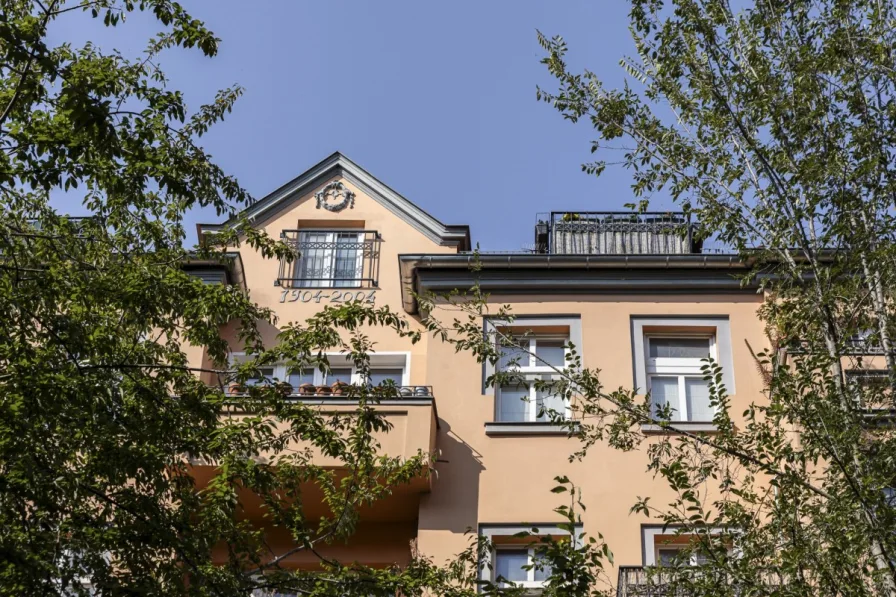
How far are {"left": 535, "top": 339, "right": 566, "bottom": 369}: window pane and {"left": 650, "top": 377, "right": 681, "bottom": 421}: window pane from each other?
1388 millimetres

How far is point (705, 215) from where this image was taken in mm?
13266

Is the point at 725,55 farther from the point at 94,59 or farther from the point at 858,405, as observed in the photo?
the point at 94,59

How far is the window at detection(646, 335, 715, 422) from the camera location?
18594 millimetres

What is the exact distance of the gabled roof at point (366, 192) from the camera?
2144 cm

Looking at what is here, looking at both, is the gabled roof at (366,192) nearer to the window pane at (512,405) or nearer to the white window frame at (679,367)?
the window pane at (512,405)

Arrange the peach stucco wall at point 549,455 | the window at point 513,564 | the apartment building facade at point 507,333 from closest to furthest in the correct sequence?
the window at point 513,564, the peach stucco wall at point 549,455, the apartment building facade at point 507,333

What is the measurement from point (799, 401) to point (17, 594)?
6.86 m

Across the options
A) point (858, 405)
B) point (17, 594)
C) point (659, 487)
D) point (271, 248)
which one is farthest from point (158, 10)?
point (659, 487)

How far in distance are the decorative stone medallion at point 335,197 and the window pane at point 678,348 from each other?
5873mm

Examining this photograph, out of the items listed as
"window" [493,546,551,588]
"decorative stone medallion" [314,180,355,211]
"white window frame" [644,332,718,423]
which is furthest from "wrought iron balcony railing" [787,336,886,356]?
"decorative stone medallion" [314,180,355,211]

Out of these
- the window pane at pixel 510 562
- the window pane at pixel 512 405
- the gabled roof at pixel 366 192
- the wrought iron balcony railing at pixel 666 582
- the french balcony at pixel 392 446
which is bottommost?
the wrought iron balcony railing at pixel 666 582

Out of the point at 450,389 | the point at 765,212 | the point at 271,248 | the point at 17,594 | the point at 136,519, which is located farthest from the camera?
the point at 450,389

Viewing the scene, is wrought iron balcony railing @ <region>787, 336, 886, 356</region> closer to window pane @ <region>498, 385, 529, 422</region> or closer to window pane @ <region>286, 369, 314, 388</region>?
window pane @ <region>498, 385, 529, 422</region>

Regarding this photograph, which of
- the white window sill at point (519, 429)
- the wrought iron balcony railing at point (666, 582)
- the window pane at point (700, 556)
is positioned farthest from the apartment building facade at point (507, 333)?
the window pane at point (700, 556)
